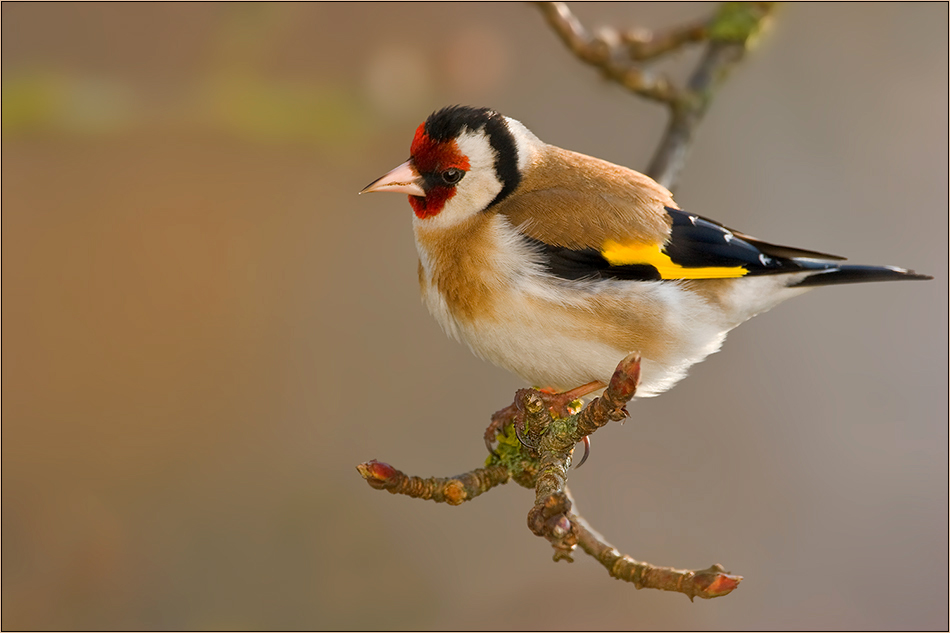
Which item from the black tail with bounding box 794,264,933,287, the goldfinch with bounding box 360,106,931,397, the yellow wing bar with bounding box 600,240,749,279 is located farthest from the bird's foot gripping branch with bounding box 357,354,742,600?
the black tail with bounding box 794,264,933,287

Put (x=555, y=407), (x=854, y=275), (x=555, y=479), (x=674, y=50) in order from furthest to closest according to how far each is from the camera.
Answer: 1. (x=674, y=50)
2. (x=854, y=275)
3. (x=555, y=407)
4. (x=555, y=479)

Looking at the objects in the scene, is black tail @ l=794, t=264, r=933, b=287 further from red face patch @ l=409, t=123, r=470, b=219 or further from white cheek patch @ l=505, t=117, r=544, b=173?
red face patch @ l=409, t=123, r=470, b=219

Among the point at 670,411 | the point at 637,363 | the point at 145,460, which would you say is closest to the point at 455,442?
the point at 670,411

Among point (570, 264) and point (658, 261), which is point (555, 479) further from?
point (658, 261)

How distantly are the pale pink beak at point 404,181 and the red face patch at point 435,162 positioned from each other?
2cm

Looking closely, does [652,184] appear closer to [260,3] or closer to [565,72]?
[260,3]

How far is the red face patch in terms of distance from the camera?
112 inches

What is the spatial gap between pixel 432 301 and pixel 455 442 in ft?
6.17

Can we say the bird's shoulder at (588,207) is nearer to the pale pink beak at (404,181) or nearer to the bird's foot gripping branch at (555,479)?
the pale pink beak at (404,181)

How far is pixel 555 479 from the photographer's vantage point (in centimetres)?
203

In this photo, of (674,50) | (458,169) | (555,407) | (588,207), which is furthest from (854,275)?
(458,169)

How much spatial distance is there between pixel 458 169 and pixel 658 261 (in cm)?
74

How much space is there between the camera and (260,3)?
3.04 metres

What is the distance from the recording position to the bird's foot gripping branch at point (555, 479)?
72.6 inches
